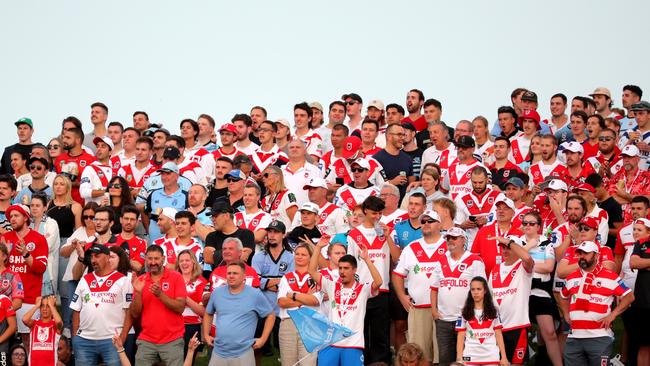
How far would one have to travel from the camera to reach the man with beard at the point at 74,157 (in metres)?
19.0

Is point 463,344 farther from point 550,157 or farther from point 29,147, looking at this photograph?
point 29,147

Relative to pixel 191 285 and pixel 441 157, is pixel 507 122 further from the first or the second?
pixel 191 285

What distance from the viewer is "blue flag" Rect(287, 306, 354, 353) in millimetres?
14555

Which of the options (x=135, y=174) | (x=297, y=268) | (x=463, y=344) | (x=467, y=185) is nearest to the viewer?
(x=463, y=344)

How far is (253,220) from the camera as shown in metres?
16.8

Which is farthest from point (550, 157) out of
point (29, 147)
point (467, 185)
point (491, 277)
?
point (29, 147)

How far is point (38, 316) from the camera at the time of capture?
15.7 meters

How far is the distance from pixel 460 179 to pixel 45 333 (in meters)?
6.41

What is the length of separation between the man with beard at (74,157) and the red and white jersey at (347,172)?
157 inches

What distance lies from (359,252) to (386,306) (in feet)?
2.62

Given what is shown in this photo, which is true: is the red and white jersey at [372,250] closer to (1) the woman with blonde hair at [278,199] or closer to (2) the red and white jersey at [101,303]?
(1) the woman with blonde hair at [278,199]

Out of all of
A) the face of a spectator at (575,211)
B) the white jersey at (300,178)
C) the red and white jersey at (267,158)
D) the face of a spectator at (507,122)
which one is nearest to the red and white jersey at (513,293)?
the face of a spectator at (575,211)

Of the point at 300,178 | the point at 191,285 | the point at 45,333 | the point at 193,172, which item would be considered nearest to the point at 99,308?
the point at 45,333

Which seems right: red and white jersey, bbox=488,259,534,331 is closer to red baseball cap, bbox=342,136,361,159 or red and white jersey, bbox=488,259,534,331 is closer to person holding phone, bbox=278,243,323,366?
person holding phone, bbox=278,243,323,366
